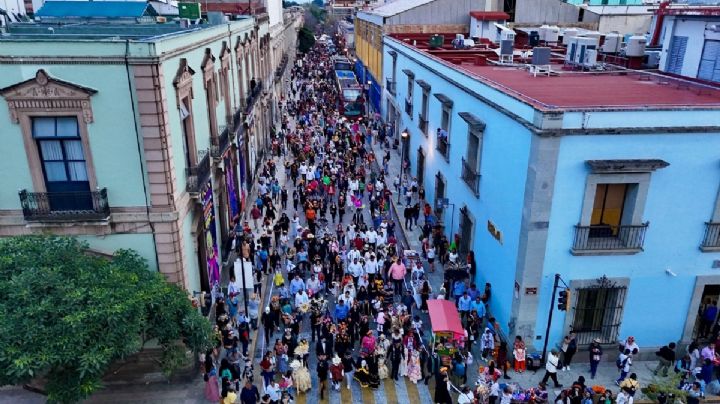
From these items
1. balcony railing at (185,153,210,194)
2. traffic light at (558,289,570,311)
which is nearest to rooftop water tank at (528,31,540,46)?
traffic light at (558,289,570,311)

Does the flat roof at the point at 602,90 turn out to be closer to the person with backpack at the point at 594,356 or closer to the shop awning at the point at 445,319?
the shop awning at the point at 445,319

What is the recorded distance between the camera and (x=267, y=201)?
80.9 ft

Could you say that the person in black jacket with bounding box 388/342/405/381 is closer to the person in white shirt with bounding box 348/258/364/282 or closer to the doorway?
the person in white shirt with bounding box 348/258/364/282

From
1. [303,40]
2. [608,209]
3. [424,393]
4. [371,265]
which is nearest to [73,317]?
[424,393]

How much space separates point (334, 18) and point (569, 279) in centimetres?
16641

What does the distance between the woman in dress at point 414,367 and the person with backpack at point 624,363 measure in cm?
538

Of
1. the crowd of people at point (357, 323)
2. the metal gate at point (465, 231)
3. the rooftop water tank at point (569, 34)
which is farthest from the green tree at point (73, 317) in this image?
the rooftop water tank at point (569, 34)

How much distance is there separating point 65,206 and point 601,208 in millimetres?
13770

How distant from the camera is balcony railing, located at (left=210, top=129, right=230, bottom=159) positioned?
19047mm

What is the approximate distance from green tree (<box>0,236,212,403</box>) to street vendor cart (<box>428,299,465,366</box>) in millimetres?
6226

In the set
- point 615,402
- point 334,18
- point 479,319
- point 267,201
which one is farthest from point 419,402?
point 334,18

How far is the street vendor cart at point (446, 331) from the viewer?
48.2ft

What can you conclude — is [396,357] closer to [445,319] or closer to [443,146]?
[445,319]

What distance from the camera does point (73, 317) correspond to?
10.4m
